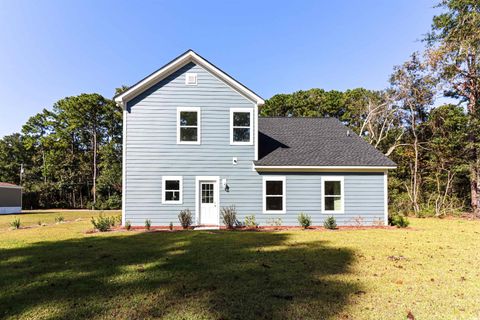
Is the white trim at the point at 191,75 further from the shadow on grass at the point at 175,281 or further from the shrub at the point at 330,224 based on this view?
the shrub at the point at 330,224

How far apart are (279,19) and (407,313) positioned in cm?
1808

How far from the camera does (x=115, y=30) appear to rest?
51.4ft

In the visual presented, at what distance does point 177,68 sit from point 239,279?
10.7m

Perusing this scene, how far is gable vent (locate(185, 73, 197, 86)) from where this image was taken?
1327cm

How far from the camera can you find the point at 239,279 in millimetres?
5391

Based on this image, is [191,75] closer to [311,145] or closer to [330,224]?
[311,145]

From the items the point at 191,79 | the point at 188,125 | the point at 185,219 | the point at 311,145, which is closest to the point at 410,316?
the point at 185,219

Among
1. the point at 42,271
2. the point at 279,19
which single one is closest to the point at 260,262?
the point at 42,271

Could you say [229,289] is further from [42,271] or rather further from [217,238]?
[217,238]

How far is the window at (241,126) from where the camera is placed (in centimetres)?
1325

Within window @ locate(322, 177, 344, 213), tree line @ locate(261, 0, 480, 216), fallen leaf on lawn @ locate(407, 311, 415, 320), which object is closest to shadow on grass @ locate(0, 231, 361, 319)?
fallen leaf on lawn @ locate(407, 311, 415, 320)

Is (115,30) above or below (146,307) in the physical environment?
above

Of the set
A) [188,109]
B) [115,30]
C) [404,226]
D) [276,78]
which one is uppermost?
[276,78]

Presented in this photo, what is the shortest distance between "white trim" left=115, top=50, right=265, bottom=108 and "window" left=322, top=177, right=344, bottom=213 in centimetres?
505
